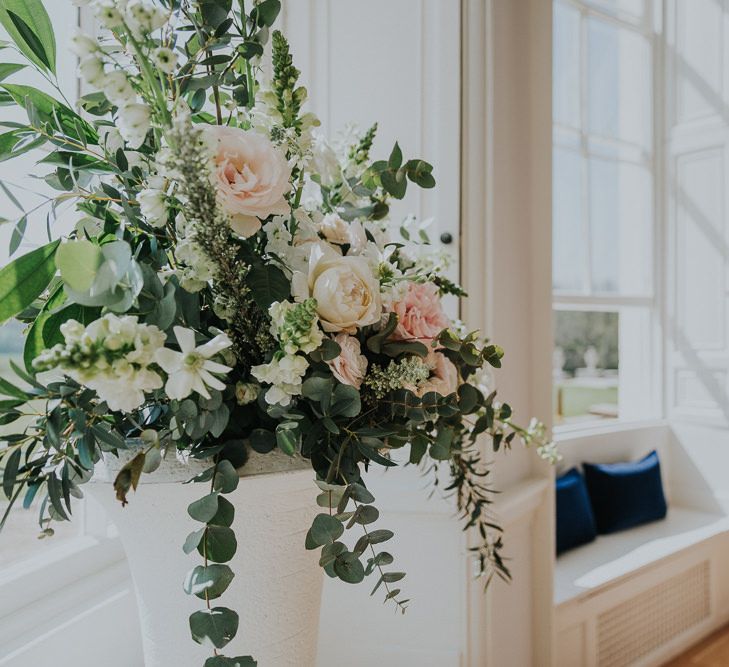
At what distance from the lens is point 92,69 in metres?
0.50

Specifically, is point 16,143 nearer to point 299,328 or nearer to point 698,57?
point 299,328

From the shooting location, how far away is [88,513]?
1.16m

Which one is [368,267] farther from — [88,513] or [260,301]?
[88,513]

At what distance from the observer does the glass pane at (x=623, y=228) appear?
291cm

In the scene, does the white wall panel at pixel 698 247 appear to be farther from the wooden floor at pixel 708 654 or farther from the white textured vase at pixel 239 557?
the white textured vase at pixel 239 557

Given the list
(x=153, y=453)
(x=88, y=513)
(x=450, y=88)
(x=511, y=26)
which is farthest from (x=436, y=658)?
(x=511, y=26)

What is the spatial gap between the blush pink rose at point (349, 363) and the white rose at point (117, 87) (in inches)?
11.2

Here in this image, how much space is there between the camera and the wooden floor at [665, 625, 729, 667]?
225 cm

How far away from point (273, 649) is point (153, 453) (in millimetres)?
271

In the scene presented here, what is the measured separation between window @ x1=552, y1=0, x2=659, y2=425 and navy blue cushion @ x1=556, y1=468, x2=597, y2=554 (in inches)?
28.7

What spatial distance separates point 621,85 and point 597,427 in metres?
1.80

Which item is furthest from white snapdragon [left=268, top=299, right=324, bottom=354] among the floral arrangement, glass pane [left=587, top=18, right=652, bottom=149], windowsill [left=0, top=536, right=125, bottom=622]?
glass pane [left=587, top=18, right=652, bottom=149]

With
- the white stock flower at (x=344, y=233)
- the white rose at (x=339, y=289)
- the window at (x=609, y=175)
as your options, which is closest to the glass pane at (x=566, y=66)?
the window at (x=609, y=175)

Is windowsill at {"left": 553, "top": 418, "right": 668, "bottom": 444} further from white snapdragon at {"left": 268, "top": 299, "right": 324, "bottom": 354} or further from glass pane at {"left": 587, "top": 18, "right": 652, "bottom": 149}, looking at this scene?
white snapdragon at {"left": 268, "top": 299, "right": 324, "bottom": 354}
